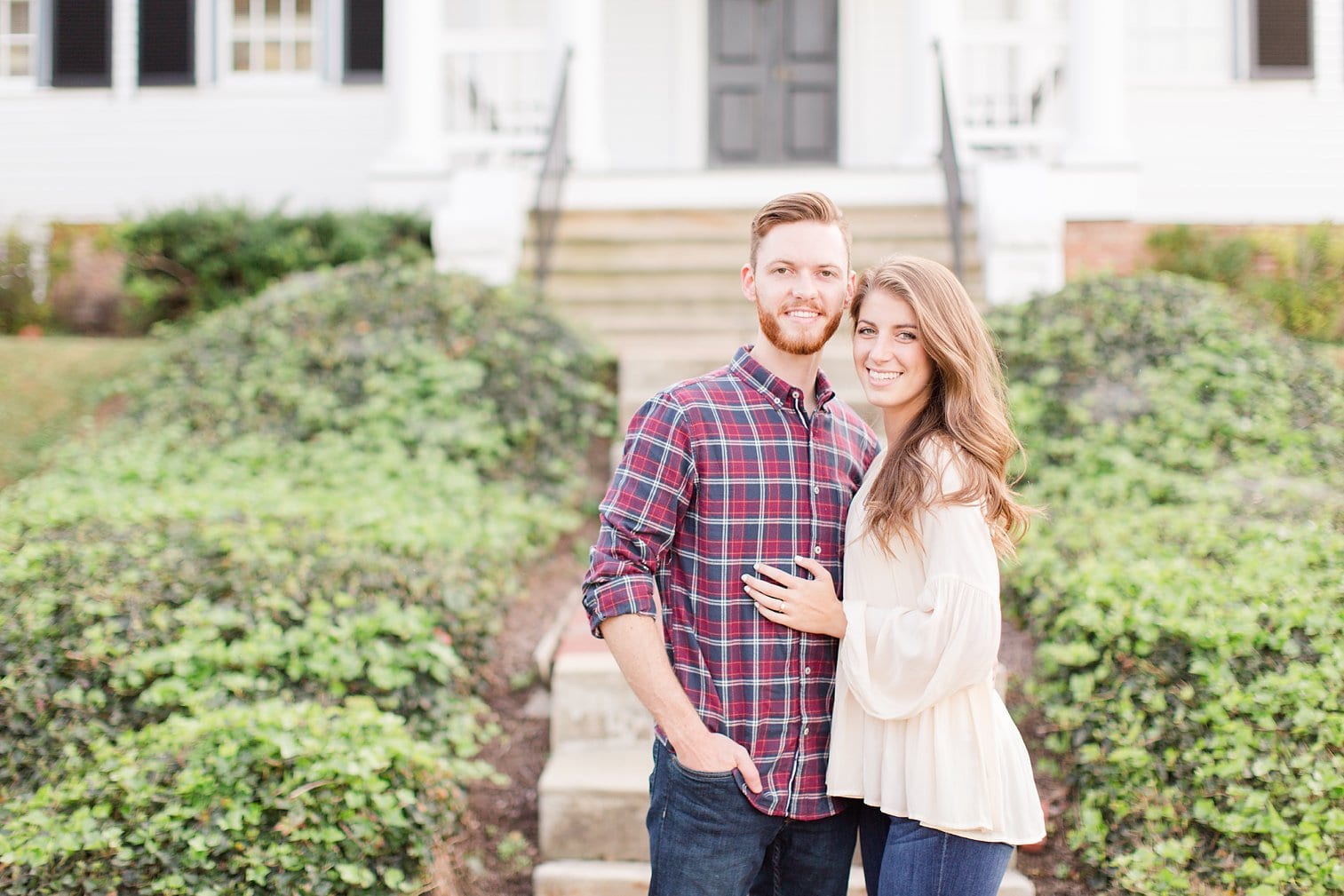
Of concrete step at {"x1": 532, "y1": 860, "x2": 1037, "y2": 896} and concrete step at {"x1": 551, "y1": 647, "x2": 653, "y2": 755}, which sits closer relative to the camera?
concrete step at {"x1": 532, "y1": 860, "x2": 1037, "y2": 896}

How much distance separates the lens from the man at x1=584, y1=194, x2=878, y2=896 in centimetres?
199

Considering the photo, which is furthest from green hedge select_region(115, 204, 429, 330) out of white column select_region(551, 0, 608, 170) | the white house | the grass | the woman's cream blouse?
the woman's cream blouse

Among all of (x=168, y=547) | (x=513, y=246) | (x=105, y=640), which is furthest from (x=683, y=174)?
(x=105, y=640)

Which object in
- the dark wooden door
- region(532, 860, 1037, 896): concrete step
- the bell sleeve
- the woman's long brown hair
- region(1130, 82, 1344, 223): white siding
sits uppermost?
the dark wooden door

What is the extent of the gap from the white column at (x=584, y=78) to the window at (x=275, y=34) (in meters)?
3.32

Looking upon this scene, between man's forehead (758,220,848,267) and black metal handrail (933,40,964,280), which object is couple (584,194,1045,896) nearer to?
man's forehead (758,220,848,267)

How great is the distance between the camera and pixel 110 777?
9.16ft

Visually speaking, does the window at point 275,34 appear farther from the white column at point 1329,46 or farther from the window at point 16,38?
the white column at point 1329,46

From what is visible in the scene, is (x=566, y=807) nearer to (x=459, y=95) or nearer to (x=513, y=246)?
(x=513, y=246)

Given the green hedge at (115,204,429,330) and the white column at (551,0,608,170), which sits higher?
the white column at (551,0,608,170)

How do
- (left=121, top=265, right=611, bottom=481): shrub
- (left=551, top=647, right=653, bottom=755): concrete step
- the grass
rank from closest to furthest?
(left=551, top=647, right=653, bottom=755): concrete step, (left=121, top=265, right=611, bottom=481): shrub, the grass

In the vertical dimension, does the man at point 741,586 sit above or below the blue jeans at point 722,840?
above

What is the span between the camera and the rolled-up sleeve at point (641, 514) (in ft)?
6.44

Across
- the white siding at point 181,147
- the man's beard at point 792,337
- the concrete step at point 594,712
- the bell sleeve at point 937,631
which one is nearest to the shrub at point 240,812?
the concrete step at point 594,712
